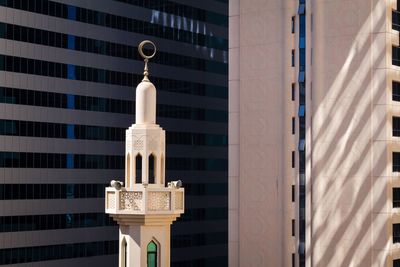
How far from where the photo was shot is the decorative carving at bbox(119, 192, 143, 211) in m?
41.9

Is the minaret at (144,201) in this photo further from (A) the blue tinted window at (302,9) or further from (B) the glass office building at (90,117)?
(B) the glass office building at (90,117)

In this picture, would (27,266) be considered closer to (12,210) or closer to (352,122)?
(12,210)

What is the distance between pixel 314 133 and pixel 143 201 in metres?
39.1

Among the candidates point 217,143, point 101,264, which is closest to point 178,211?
point 101,264

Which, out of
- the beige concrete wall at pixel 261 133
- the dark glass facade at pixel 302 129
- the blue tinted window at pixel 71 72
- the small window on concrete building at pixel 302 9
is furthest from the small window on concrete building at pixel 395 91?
the blue tinted window at pixel 71 72

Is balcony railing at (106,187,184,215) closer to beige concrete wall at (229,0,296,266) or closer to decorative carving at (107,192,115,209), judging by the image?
decorative carving at (107,192,115,209)

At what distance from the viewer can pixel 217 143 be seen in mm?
137750

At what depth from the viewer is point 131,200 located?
4203 centimetres

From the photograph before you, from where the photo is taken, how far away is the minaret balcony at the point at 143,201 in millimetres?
41781

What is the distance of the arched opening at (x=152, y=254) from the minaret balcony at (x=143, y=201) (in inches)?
58.5

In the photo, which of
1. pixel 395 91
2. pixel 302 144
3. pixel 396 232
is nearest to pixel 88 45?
pixel 302 144

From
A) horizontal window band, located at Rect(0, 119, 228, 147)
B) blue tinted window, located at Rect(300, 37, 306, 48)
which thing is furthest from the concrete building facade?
horizontal window band, located at Rect(0, 119, 228, 147)

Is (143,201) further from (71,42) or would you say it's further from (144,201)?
(71,42)

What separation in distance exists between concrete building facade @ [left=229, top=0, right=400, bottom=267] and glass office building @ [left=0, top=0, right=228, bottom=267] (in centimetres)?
2964
